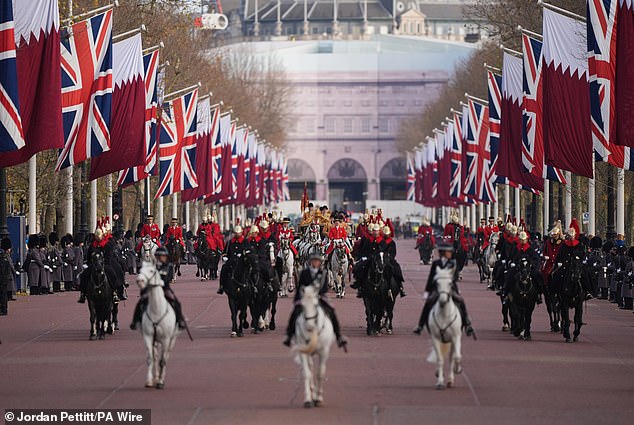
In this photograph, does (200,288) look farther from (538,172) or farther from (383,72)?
(383,72)

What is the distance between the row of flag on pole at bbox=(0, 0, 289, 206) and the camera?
35519 mm

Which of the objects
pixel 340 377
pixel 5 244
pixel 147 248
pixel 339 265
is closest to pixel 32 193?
pixel 147 248

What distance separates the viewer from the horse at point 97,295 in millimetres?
30453

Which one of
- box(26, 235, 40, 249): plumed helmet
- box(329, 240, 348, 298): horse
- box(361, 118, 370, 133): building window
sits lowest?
box(329, 240, 348, 298): horse

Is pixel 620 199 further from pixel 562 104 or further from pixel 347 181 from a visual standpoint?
pixel 347 181

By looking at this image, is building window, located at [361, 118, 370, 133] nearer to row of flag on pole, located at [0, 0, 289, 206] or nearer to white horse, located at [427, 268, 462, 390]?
row of flag on pole, located at [0, 0, 289, 206]

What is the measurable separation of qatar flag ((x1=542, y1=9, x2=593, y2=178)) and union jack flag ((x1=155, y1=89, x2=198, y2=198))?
68.9 ft

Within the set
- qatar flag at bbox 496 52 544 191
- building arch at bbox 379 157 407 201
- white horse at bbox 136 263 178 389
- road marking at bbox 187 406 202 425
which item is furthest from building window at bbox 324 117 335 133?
road marking at bbox 187 406 202 425

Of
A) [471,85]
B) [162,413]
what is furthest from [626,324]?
[471,85]

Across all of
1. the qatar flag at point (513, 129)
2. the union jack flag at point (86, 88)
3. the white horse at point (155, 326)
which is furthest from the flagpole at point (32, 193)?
the white horse at point (155, 326)

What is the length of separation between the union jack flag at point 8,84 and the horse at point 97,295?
411cm

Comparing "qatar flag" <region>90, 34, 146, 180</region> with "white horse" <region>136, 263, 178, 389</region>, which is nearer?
"white horse" <region>136, 263, 178, 389</region>

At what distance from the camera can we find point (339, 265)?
42781 mm

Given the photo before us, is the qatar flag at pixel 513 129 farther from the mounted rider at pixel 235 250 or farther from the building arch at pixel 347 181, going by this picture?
the building arch at pixel 347 181
